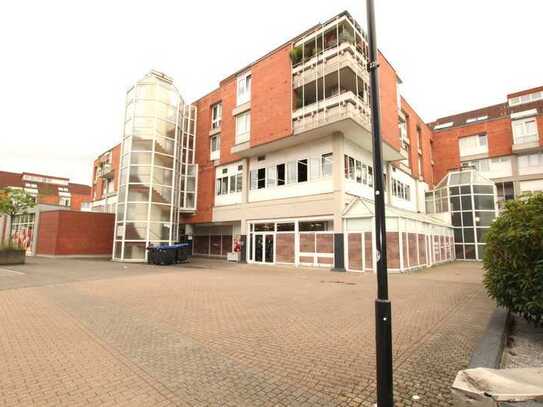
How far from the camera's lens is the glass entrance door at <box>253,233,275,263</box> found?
21062 millimetres

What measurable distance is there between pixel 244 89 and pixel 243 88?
7.3 inches

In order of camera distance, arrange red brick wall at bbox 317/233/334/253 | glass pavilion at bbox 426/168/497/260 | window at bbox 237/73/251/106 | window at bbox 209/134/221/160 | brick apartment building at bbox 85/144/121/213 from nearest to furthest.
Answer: red brick wall at bbox 317/233/334/253 < window at bbox 237/73/251/106 < window at bbox 209/134/221/160 < glass pavilion at bbox 426/168/497/260 < brick apartment building at bbox 85/144/121/213

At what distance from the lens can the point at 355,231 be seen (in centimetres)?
1700

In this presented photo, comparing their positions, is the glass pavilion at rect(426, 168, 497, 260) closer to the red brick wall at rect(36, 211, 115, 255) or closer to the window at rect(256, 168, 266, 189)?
the window at rect(256, 168, 266, 189)

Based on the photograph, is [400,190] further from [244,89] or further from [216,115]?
[216,115]

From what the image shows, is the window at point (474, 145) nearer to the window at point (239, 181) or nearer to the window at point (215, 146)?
the window at point (239, 181)

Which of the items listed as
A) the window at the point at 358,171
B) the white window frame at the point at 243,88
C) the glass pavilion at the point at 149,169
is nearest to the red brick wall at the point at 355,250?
the window at the point at 358,171

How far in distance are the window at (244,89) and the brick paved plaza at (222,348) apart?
60.3 ft

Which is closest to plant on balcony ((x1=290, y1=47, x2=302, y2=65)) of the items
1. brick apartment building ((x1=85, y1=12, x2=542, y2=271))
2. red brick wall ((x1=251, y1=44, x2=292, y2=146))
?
brick apartment building ((x1=85, y1=12, x2=542, y2=271))

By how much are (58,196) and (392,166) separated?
2892 inches

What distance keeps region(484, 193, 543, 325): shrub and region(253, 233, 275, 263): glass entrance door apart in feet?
51.5

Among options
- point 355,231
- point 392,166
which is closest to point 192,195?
point 355,231

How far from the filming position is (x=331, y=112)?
17.5 meters

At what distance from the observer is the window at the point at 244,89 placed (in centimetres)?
2375
